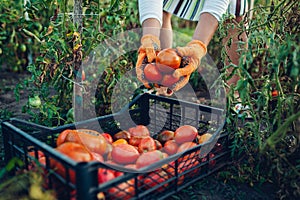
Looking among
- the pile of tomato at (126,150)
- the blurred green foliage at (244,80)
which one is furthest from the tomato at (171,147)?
the blurred green foliage at (244,80)

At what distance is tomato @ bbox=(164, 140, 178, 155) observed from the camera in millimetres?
1389

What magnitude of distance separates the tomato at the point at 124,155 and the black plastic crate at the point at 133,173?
149 mm

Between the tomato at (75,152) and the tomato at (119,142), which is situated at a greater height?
the tomato at (75,152)

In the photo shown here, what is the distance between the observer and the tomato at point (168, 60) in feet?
4.44

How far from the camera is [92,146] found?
1260 millimetres

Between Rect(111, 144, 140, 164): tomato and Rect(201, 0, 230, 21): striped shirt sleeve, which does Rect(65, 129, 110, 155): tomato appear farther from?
Rect(201, 0, 230, 21): striped shirt sleeve

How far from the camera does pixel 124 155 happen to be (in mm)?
1272

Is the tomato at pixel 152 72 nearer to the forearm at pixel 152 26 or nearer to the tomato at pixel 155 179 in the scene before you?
the forearm at pixel 152 26

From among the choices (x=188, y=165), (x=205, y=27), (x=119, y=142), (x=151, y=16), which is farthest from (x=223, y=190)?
(x=151, y=16)

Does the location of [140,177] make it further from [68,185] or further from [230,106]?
[230,106]

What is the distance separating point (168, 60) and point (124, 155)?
393 mm

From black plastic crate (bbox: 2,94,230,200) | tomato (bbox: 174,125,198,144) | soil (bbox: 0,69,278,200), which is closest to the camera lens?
black plastic crate (bbox: 2,94,230,200)

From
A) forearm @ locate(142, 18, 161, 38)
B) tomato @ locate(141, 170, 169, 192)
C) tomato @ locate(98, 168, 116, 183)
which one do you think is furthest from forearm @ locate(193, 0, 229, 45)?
tomato @ locate(98, 168, 116, 183)

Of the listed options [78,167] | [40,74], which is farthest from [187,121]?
[78,167]
